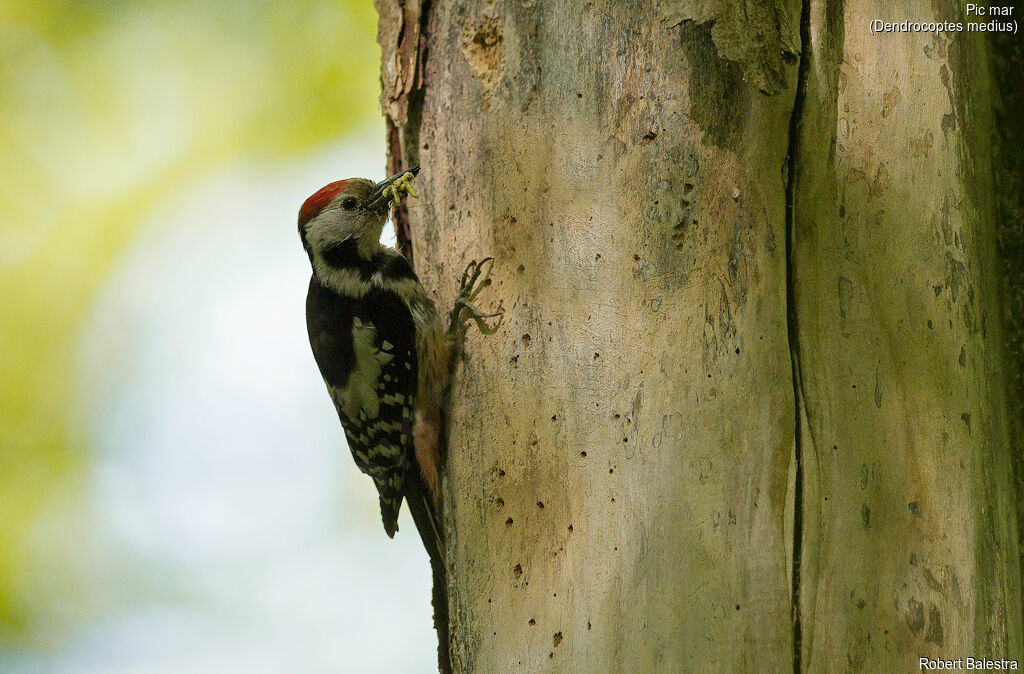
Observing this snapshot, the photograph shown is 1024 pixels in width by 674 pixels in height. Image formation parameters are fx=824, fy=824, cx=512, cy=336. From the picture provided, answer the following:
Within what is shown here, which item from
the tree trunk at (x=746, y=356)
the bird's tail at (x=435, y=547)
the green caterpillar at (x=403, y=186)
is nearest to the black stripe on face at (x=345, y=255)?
the green caterpillar at (x=403, y=186)

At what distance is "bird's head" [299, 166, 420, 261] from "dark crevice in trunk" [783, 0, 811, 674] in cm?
142

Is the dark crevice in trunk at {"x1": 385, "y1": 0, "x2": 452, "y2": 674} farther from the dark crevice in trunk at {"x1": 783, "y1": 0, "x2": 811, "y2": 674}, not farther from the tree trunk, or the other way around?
the dark crevice in trunk at {"x1": 783, "y1": 0, "x2": 811, "y2": 674}

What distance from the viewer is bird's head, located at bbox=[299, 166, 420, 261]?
9.23ft

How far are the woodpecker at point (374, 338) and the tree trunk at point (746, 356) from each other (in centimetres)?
67

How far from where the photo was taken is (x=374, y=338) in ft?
9.23

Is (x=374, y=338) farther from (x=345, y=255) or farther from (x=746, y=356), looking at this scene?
(x=746, y=356)

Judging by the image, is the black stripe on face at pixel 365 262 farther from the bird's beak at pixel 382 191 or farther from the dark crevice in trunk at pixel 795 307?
the dark crevice in trunk at pixel 795 307

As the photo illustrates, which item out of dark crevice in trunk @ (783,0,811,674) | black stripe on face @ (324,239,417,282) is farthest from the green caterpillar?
dark crevice in trunk @ (783,0,811,674)

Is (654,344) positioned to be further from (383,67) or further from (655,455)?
(383,67)

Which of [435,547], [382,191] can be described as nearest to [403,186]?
[382,191]

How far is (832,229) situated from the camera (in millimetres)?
1689

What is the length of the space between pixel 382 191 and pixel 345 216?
1.19 ft

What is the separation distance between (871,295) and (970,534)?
0.49 m

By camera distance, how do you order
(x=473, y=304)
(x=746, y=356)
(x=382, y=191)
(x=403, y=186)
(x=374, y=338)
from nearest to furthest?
(x=746, y=356) → (x=473, y=304) → (x=403, y=186) → (x=382, y=191) → (x=374, y=338)
